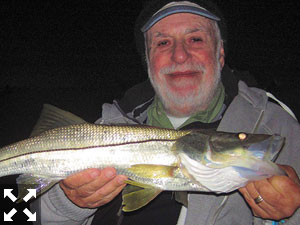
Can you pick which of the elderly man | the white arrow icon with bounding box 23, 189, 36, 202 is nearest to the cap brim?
the elderly man

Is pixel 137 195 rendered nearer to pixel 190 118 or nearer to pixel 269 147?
pixel 269 147

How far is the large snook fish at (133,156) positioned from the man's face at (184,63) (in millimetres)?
839

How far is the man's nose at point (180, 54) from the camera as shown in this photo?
9.12 ft

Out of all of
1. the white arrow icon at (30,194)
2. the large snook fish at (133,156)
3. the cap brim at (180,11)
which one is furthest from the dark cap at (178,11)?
the white arrow icon at (30,194)

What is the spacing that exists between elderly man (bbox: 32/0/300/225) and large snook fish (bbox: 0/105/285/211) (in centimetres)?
12

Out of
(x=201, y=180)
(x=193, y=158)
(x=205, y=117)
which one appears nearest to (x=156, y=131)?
(x=193, y=158)

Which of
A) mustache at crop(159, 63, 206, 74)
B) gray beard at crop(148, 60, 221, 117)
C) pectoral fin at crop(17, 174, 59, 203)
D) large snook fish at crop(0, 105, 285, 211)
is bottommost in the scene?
pectoral fin at crop(17, 174, 59, 203)

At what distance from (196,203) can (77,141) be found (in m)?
1.16

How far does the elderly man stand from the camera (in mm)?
2016

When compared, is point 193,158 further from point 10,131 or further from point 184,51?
Answer: point 10,131

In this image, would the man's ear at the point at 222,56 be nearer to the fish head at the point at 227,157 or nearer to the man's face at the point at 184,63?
the man's face at the point at 184,63

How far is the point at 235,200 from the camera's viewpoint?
2277 mm

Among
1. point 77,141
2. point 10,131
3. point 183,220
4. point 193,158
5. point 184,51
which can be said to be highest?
point 184,51

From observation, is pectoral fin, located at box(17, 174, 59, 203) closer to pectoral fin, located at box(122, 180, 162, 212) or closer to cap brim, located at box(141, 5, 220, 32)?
pectoral fin, located at box(122, 180, 162, 212)
